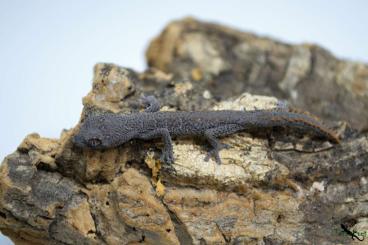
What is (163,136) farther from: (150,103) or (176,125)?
(150,103)

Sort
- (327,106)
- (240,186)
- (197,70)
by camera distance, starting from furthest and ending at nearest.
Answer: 1. (197,70)
2. (327,106)
3. (240,186)

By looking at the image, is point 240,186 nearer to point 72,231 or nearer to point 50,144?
point 72,231

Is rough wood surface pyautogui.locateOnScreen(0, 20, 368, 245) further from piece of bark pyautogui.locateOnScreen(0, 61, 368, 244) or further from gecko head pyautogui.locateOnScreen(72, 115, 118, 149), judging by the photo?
gecko head pyautogui.locateOnScreen(72, 115, 118, 149)

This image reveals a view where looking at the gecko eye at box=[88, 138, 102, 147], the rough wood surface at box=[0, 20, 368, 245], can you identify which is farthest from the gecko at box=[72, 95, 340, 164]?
the rough wood surface at box=[0, 20, 368, 245]

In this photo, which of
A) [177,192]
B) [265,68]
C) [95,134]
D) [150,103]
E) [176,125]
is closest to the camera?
[95,134]

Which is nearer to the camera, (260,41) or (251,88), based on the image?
(251,88)

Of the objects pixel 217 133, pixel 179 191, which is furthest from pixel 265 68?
pixel 179 191

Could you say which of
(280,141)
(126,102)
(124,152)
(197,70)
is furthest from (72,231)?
(197,70)
